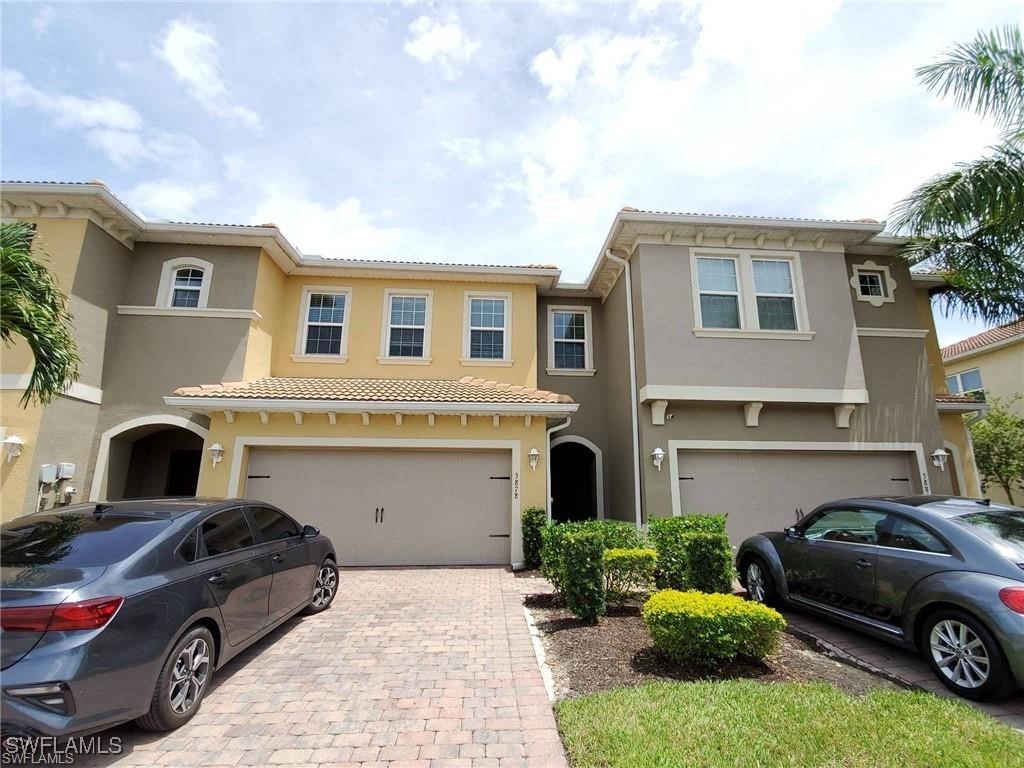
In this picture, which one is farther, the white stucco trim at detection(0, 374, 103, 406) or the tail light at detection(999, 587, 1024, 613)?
the white stucco trim at detection(0, 374, 103, 406)

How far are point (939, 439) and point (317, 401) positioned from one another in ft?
42.4

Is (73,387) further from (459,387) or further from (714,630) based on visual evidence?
(714,630)

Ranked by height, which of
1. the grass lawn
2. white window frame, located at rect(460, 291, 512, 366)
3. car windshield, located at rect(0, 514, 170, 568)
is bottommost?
the grass lawn

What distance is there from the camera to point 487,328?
11664 millimetres

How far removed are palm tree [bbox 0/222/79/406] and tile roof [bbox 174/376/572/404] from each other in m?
3.40

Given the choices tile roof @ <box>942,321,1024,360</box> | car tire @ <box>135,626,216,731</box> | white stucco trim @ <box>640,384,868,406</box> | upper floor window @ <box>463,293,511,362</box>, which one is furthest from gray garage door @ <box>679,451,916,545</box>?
tile roof @ <box>942,321,1024,360</box>

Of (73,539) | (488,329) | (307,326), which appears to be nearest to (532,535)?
(488,329)

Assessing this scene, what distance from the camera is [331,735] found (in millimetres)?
3367

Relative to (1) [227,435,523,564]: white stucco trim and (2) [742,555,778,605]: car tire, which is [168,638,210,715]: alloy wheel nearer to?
(1) [227,435,523,564]: white stucco trim

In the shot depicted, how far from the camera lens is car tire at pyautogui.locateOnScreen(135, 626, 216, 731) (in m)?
3.30

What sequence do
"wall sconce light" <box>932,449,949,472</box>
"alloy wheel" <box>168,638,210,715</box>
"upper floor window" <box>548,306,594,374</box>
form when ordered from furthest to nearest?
1. "upper floor window" <box>548,306,594,374</box>
2. "wall sconce light" <box>932,449,949,472</box>
3. "alloy wheel" <box>168,638,210,715</box>

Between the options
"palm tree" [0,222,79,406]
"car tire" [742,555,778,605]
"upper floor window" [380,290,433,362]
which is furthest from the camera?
"upper floor window" [380,290,433,362]

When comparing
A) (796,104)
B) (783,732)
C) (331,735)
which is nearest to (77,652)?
(331,735)

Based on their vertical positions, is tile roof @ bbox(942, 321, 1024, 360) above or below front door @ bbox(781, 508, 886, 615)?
above
